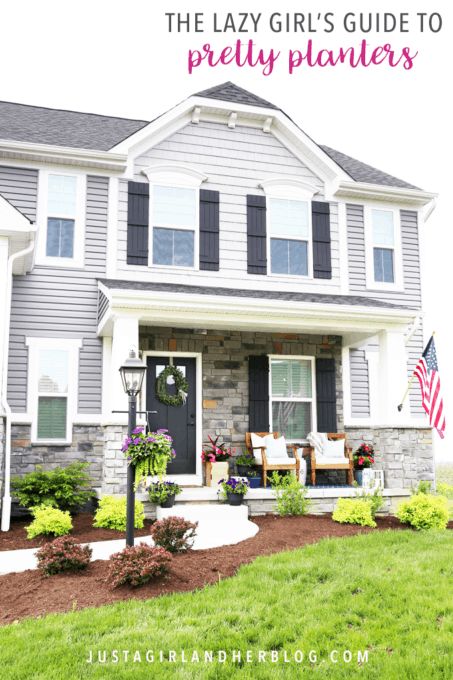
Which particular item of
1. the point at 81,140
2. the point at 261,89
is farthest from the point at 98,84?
the point at 81,140

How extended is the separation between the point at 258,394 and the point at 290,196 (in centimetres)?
377

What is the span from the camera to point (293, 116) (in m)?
11.3

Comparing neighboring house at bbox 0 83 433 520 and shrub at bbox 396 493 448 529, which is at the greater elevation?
neighboring house at bbox 0 83 433 520

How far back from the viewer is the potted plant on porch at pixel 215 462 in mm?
9414

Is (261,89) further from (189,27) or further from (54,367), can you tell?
(54,367)

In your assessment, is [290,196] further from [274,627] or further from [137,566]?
[274,627]

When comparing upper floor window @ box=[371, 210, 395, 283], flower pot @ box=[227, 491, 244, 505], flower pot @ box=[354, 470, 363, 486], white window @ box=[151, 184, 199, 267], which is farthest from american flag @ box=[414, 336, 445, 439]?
white window @ box=[151, 184, 199, 267]

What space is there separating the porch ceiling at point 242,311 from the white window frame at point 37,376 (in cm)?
58

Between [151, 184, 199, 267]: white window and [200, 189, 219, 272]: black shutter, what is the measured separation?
143mm

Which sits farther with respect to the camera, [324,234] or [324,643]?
[324,234]

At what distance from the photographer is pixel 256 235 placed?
10852mm

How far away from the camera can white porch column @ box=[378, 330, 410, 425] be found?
371 inches

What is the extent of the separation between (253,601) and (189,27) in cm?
792

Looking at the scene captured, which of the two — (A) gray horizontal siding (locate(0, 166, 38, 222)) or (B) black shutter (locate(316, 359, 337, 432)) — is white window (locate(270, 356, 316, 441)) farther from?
(A) gray horizontal siding (locate(0, 166, 38, 222))
